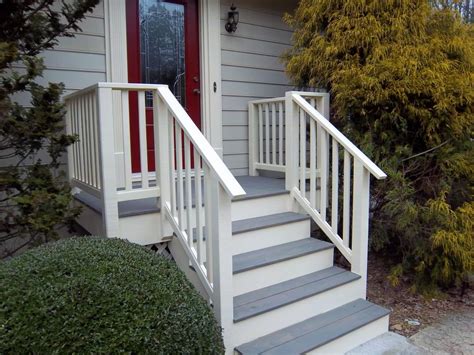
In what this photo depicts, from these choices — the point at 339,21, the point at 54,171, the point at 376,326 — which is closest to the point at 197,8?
the point at 339,21

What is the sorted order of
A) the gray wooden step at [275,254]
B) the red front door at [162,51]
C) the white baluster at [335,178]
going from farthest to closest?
1. the red front door at [162,51]
2. the white baluster at [335,178]
3. the gray wooden step at [275,254]

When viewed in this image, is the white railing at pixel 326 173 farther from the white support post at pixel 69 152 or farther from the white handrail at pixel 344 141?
the white support post at pixel 69 152

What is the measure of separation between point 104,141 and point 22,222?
657 millimetres

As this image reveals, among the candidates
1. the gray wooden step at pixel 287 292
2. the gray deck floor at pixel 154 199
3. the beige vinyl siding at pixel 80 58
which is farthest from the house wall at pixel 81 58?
the gray wooden step at pixel 287 292

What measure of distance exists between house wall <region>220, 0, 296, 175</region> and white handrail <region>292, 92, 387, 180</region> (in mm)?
1173

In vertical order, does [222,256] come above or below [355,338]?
above

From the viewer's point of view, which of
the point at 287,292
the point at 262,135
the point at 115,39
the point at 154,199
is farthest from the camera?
the point at 262,135

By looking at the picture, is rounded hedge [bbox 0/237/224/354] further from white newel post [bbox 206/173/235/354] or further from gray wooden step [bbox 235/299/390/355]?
gray wooden step [bbox 235/299/390/355]

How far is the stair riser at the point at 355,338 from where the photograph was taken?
2328 mm

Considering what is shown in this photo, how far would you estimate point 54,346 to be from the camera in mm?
1454

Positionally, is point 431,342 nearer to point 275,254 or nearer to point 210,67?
point 275,254

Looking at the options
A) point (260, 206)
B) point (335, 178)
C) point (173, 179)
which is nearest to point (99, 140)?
point (173, 179)

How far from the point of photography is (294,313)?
2451 millimetres

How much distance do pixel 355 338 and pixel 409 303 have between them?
87 centimetres
